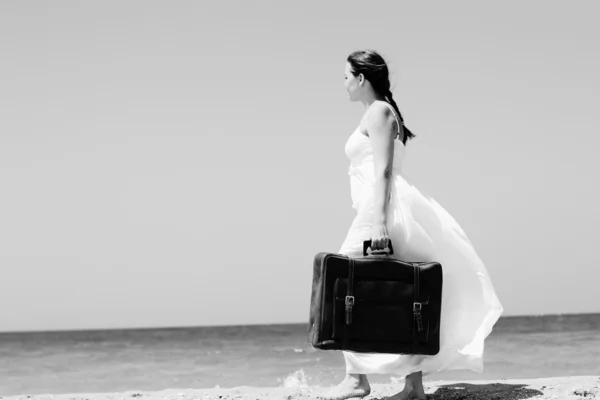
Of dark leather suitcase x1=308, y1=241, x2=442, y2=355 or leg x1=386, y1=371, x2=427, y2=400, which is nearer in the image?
dark leather suitcase x1=308, y1=241, x2=442, y2=355

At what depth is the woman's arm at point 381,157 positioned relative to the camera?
4352 millimetres

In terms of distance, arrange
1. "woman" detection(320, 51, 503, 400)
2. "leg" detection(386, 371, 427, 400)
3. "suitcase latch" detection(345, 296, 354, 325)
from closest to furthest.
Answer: "suitcase latch" detection(345, 296, 354, 325) < "woman" detection(320, 51, 503, 400) < "leg" detection(386, 371, 427, 400)

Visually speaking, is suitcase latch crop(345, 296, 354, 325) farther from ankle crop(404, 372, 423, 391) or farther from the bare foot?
the bare foot

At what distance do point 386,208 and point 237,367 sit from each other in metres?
12.5

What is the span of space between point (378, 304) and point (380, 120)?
3.65ft

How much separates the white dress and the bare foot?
0.25 metres

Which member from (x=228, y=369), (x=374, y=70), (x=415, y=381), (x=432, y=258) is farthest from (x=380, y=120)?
(x=228, y=369)

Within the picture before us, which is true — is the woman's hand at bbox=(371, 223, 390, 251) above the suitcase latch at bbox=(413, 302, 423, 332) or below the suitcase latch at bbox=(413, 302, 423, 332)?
above

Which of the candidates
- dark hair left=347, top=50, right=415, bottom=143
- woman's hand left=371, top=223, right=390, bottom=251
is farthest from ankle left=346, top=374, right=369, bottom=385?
dark hair left=347, top=50, right=415, bottom=143

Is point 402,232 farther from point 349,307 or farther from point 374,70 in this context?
point 374,70

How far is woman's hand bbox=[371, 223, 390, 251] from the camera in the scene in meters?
4.32

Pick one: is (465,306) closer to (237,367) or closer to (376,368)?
(376,368)

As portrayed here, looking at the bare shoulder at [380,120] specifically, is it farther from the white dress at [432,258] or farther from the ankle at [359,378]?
the ankle at [359,378]

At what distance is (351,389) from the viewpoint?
16.1ft
